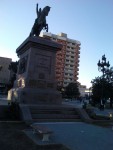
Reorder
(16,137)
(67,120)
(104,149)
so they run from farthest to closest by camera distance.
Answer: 1. (67,120)
2. (16,137)
3. (104,149)

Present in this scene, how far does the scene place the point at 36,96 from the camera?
20.1 metres

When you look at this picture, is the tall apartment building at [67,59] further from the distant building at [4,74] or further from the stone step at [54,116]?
the stone step at [54,116]

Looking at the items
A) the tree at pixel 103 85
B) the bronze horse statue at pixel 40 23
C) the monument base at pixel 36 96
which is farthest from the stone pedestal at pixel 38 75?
the tree at pixel 103 85

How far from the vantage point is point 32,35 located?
75.8ft

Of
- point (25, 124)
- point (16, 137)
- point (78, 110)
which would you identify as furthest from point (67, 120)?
point (16, 137)

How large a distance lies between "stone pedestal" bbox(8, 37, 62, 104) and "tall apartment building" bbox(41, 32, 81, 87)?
9800 cm

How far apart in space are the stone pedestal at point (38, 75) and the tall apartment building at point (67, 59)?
3858 inches

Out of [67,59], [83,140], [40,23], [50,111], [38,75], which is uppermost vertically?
[67,59]

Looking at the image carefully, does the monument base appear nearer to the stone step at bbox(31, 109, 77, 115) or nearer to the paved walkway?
the stone step at bbox(31, 109, 77, 115)

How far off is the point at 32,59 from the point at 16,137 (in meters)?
11.0

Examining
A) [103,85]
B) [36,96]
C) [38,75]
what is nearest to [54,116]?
[36,96]

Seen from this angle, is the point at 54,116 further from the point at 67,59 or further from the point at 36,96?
the point at 67,59

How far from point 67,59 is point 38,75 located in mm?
108148

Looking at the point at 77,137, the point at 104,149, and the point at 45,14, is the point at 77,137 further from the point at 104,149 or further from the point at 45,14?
the point at 45,14
